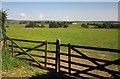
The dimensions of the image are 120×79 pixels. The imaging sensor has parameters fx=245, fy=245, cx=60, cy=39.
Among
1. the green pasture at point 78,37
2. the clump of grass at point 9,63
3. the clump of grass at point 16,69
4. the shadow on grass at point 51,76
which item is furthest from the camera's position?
the green pasture at point 78,37

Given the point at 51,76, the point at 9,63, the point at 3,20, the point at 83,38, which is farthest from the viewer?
the point at 83,38

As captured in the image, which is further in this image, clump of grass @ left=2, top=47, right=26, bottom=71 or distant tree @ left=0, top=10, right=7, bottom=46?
distant tree @ left=0, top=10, right=7, bottom=46

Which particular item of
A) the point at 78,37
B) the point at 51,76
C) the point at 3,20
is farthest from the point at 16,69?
the point at 78,37

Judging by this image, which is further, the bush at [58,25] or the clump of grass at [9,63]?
the bush at [58,25]

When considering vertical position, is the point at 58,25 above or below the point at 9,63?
below

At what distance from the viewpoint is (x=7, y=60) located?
1262 centimetres

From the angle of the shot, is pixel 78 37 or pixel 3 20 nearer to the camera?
pixel 3 20

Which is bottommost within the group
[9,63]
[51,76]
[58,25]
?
[58,25]

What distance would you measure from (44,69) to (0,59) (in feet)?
7.50

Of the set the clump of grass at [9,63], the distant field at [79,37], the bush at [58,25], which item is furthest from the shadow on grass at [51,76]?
the bush at [58,25]

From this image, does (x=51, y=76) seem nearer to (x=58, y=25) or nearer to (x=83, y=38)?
(x=83, y=38)

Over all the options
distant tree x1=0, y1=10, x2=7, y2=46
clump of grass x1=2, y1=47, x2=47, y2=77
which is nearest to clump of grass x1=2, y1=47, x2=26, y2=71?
clump of grass x1=2, y1=47, x2=47, y2=77

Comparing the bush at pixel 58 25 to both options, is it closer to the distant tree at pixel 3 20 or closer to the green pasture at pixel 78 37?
the green pasture at pixel 78 37

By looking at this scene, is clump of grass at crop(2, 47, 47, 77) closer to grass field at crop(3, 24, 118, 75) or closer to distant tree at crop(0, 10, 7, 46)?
distant tree at crop(0, 10, 7, 46)
